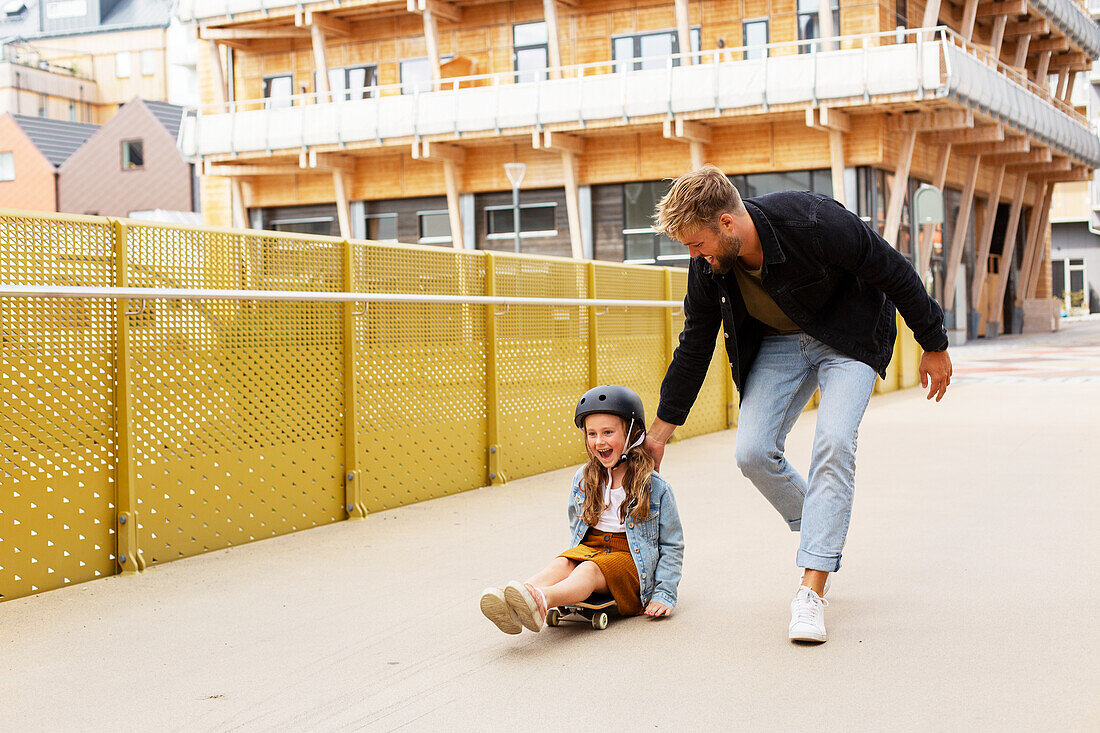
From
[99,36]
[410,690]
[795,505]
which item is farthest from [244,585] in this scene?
[99,36]

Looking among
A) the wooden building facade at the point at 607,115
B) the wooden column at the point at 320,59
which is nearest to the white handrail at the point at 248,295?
the wooden building facade at the point at 607,115

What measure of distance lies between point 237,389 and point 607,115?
23032 mm

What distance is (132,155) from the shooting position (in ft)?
175

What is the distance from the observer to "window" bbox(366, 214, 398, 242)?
3416cm

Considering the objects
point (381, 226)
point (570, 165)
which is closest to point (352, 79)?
point (381, 226)

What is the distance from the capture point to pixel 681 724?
3.46 meters

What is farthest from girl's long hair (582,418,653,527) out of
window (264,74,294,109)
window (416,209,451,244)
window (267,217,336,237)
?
window (264,74,294,109)

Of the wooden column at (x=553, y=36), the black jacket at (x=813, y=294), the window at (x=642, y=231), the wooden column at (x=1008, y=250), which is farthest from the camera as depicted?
the wooden column at (x=1008, y=250)

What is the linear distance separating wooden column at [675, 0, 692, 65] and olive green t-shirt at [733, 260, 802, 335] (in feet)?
83.3

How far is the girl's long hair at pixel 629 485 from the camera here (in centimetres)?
461

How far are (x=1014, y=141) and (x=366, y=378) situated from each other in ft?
93.1

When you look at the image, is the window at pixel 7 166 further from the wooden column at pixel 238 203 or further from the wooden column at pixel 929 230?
the wooden column at pixel 929 230

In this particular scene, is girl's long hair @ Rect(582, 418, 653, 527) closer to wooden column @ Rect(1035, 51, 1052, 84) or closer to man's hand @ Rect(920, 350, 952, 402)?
man's hand @ Rect(920, 350, 952, 402)

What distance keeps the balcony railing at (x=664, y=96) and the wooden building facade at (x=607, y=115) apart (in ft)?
0.16
